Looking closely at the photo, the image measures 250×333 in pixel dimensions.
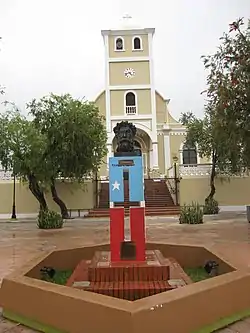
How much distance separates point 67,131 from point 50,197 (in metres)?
6.80

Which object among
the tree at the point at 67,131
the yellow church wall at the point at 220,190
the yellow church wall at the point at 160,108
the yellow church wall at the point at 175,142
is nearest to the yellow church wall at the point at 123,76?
the yellow church wall at the point at 160,108

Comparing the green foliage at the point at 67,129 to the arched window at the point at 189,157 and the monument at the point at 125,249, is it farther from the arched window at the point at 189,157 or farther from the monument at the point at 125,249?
the monument at the point at 125,249

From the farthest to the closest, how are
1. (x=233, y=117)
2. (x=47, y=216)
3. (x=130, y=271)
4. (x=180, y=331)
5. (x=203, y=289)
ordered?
1. (x=47, y=216)
2. (x=233, y=117)
3. (x=130, y=271)
4. (x=203, y=289)
5. (x=180, y=331)

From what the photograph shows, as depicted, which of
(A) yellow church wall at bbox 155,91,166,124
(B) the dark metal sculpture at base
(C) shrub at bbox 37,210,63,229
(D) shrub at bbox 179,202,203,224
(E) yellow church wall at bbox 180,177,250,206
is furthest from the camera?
(A) yellow church wall at bbox 155,91,166,124

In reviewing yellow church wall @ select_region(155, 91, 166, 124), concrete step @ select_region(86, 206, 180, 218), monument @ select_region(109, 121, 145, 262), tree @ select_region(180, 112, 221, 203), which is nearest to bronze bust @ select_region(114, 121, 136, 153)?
monument @ select_region(109, 121, 145, 262)

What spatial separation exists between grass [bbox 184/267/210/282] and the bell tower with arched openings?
966 inches

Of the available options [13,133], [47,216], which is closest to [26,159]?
[13,133]

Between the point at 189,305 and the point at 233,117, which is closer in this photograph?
the point at 189,305

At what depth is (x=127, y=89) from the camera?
31875 mm

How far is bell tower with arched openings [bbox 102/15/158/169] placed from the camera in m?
31.8

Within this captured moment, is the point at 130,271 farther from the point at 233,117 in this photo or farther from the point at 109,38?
the point at 109,38

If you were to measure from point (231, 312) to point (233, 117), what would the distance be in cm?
824

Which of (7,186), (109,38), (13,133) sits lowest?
(7,186)

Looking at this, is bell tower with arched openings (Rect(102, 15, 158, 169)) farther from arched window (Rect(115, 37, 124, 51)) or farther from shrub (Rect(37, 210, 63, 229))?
shrub (Rect(37, 210, 63, 229))
